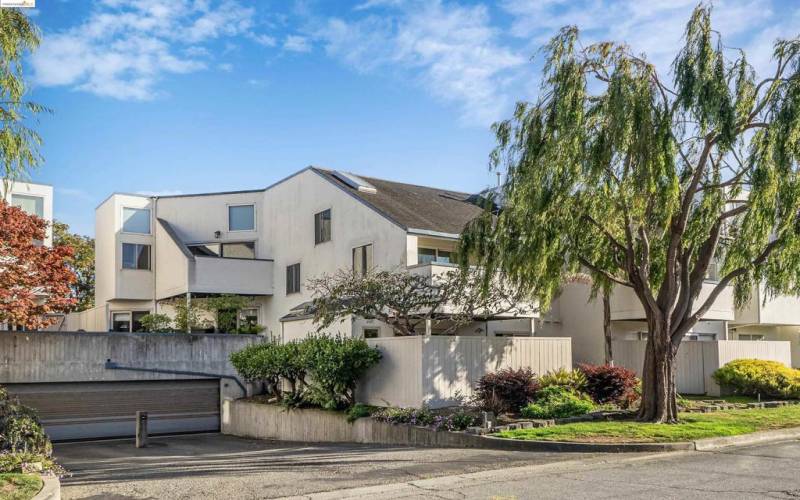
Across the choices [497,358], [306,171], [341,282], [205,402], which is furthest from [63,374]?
[497,358]

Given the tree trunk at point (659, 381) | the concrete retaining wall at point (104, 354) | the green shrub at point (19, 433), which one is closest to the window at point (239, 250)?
the concrete retaining wall at point (104, 354)

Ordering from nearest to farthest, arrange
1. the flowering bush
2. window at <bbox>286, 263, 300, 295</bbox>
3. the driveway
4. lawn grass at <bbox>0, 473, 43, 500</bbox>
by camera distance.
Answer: lawn grass at <bbox>0, 473, 43, 500</bbox>
the driveway
the flowering bush
window at <bbox>286, 263, 300, 295</bbox>

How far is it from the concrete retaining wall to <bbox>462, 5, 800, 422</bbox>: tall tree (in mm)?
12566

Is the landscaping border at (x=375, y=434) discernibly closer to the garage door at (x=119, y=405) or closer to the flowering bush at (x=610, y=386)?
the garage door at (x=119, y=405)

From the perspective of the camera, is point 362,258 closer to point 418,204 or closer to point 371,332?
point 371,332

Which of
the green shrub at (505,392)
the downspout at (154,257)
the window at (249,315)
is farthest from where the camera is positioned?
the downspout at (154,257)

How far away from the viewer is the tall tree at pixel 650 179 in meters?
15.5

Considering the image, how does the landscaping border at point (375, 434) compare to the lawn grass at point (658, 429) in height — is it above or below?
below

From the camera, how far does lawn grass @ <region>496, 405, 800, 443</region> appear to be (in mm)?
14773

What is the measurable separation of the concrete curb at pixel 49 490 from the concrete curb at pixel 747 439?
1078cm

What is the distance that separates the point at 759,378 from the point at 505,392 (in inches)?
360

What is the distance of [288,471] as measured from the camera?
1286 centimetres

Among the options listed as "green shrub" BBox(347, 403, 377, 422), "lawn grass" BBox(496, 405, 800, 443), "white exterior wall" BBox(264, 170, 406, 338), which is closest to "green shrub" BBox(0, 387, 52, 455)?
"green shrub" BBox(347, 403, 377, 422)

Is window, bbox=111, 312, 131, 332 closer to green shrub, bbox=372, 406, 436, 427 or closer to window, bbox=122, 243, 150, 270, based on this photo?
window, bbox=122, 243, 150, 270
